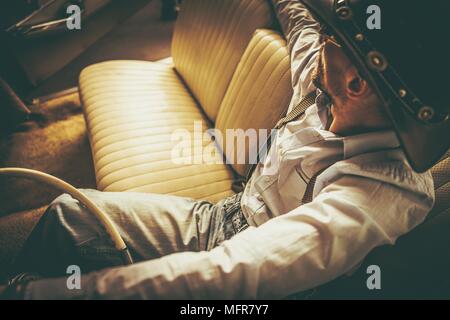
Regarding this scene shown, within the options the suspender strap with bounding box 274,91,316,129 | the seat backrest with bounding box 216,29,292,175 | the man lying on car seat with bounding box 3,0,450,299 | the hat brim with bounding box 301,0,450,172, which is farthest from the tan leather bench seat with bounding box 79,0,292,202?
the hat brim with bounding box 301,0,450,172

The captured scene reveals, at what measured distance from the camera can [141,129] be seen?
1.45 m

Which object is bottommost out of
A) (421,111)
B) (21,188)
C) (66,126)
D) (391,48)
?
(21,188)

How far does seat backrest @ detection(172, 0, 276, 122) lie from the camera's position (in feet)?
4.51

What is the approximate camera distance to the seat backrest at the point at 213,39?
1.38 m

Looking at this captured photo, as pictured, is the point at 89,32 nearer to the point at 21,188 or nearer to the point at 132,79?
the point at 132,79

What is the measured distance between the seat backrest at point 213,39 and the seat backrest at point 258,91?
0.28 feet

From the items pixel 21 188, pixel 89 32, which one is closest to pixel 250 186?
pixel 21 188

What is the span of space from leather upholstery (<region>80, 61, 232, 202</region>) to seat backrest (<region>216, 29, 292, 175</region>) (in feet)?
0.64

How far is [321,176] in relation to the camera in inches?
32.1

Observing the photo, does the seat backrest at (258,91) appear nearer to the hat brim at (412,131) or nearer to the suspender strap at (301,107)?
the suspender strap at (301,107)

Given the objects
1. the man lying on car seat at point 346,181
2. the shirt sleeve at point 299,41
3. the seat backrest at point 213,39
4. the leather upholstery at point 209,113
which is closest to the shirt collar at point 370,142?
the man lying on car seat at point 346,181

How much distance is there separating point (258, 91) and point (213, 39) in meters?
0.50
